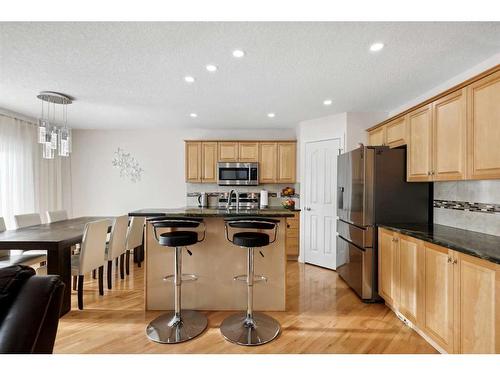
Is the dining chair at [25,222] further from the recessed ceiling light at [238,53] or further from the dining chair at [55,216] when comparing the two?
the recessed ceiling light at [238,53]

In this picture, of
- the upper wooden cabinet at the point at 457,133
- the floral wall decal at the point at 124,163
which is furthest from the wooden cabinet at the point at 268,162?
the floral wall decal at the point at 124,163

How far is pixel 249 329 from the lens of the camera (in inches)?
87.7

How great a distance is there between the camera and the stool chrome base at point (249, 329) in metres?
2.09

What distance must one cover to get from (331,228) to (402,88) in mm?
2184

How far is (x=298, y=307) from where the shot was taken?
2721 millimetres

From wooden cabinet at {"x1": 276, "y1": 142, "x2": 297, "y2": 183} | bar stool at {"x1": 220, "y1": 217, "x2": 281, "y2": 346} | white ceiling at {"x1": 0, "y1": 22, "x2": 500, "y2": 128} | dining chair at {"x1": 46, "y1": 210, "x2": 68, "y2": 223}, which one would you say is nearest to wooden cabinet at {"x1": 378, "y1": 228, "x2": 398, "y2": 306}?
bar stool at {"x1": 220, "y1": 217, "x2": 281, "y2": 346}

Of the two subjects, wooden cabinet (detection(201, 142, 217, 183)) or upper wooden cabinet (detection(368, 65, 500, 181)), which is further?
wooden cabinet (detection(201, 142, 217, 183))

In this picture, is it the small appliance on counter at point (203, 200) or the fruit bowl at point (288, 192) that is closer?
the fruit bowl at point (288, 192)

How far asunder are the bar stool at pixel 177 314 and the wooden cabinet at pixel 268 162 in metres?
2.54

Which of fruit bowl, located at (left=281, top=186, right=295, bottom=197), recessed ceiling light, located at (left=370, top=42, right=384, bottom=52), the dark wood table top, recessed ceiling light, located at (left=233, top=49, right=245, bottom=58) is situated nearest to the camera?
recessed ceiling light, located at (left=370, top=42, right=384, bottom=52)

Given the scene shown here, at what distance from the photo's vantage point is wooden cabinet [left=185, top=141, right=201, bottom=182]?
16.1 feet

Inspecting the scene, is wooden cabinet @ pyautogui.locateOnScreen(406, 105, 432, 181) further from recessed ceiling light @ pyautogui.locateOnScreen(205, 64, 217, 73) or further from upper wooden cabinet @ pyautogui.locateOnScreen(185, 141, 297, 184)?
upper wooden cabinet @ pyautogui.locateOnScreen(185, 141, 297, 184)

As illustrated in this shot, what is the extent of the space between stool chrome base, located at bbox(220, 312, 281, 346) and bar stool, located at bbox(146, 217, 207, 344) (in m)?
0.24
